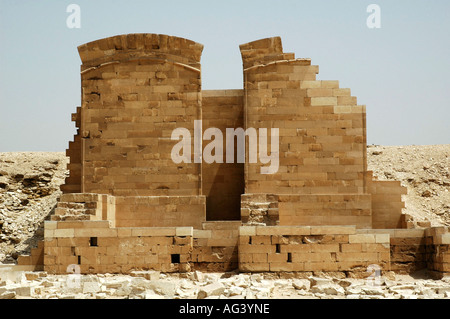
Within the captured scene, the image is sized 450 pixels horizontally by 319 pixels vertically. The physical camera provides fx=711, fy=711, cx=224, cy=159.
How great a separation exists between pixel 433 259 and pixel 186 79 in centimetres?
789

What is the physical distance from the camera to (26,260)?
1709cm

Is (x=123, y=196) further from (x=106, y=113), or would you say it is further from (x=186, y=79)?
(x=186, y=79)

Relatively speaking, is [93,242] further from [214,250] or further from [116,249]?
[214,250]

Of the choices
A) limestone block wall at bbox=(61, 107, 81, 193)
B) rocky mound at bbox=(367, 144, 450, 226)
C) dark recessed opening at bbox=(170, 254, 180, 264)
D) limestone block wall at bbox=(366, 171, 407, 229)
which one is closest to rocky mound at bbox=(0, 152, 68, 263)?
limestone block wall at bbox=(61, 107, 81, 193)

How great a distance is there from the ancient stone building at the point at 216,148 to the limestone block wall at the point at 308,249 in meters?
1.06

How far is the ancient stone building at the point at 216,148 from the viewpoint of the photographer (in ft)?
60.1

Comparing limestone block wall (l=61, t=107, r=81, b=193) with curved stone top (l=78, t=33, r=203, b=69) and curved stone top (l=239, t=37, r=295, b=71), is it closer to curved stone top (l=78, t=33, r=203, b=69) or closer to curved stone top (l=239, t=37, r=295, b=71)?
curved stone top (l=78, t=33, r=203, b=69)

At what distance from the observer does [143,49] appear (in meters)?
19.3

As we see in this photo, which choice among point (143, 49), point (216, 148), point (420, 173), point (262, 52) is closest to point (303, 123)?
point (262, 52)

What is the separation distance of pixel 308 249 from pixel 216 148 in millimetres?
4650

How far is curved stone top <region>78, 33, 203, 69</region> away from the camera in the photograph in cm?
1928

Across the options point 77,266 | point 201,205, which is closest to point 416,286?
point 201,205

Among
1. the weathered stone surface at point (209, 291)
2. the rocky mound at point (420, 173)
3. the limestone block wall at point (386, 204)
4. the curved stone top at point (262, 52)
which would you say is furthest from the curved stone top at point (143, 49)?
the rocky mound at point (420, 173)

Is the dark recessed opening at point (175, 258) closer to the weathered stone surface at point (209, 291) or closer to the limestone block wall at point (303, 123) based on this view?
the weathered stone surface at point (209, 291)
